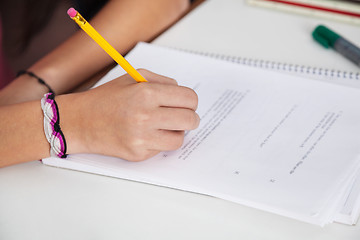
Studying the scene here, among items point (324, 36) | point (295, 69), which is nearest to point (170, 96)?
point (295, 69)

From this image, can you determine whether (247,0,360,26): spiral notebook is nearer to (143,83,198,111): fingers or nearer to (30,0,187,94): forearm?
(30,0,187,94): forearm

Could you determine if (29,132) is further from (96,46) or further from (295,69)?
(295,69)

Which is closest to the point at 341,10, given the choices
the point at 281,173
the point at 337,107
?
the point at 337,107

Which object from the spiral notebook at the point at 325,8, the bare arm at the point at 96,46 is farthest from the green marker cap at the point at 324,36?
the bare arm at the point at 96,46

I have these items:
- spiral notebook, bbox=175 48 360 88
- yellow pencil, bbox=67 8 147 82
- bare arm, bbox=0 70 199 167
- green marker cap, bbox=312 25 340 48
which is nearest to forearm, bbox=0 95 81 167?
bare arm, bbox=0 70 199 167

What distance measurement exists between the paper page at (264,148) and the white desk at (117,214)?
2 centimetres

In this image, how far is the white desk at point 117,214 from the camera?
52 cm

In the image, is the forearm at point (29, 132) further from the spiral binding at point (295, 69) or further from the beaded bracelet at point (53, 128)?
the spiral binding at point (295, 69)

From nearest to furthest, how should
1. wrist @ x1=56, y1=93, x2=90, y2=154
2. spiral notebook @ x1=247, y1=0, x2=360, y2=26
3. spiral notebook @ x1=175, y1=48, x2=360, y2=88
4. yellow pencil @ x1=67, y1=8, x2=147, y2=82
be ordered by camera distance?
yellow pencil @ x1=67, y1=8, x2=147, y2=82, wrist @ x1=56, y1=93, x2=90, y2=154, spiral notebook @ x1=175, y1=48, x2=360, y2=88, spiral notebook @ x1=247, y1=0, x2=360, y2=26

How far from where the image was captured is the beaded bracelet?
62 cm

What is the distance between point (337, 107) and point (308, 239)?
243 mm

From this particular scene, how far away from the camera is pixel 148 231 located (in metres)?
0.53

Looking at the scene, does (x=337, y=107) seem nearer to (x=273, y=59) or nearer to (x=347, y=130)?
(x=347, y=130)

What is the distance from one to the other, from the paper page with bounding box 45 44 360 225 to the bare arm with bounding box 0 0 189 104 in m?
0.12
